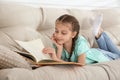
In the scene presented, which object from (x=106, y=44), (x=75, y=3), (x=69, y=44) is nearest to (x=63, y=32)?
(x=69, y=44)

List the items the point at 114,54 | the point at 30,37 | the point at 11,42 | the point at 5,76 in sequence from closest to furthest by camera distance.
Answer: the point at 5,76, the point at 11,42, the point at 30,37, the point at 114,54

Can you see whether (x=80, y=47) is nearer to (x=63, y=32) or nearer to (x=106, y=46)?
(x=63, y=32)

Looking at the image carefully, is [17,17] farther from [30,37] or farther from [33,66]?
[33,66]

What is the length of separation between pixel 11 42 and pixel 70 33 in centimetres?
37

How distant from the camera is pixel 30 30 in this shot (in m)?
2.05

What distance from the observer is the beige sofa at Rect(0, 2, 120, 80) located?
4.38 feet

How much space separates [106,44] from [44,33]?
50cm

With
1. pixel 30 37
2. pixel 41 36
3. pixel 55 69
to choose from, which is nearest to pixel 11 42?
pixel 30 37

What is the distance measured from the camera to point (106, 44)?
230 centimetres

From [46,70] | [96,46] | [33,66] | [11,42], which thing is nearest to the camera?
[46,70]

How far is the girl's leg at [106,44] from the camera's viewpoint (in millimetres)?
2254

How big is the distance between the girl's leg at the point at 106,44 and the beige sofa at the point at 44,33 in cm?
15

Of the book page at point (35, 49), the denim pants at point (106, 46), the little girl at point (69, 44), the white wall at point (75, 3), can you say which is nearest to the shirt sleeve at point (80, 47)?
the little girl at point (69, 44)

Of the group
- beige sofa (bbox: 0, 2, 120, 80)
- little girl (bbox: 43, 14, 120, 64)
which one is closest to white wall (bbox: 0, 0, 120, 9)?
beige sofa (bbox: 0, 2, 120, 80)
